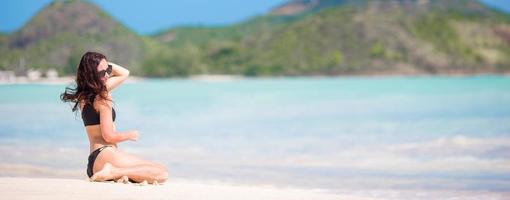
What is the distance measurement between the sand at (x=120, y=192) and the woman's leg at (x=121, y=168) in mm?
64

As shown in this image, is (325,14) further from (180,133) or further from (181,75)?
(180,133)

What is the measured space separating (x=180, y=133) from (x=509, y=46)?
98.0m

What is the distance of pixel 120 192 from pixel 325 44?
95.3m

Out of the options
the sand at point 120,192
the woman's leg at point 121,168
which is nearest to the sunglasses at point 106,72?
the woman's leg at point 121,168

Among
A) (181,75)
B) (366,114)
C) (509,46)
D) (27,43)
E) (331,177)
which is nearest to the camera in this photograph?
(331,177)

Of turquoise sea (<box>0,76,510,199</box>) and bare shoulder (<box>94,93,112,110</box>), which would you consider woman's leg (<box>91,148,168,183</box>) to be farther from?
turquoise sea (<box>0,76,510,199</box>)

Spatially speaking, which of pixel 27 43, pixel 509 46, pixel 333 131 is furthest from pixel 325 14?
pixel 333 131

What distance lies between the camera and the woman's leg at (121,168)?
18.6ft

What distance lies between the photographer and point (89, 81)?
5.48m

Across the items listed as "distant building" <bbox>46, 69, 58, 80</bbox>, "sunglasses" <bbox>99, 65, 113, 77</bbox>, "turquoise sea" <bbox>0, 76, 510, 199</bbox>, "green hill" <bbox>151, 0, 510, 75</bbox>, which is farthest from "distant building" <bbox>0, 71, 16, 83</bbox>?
"sunglasses" <bbox>99, 65, 113, 77</bbox>

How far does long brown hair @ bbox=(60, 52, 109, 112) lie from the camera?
5.45 meters

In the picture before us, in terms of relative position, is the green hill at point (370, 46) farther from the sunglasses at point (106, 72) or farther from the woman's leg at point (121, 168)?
the sunglasses at point (106, 72)

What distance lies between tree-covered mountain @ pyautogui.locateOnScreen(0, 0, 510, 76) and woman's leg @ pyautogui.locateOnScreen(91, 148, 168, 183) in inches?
2943

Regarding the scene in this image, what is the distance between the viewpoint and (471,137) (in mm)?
14477
